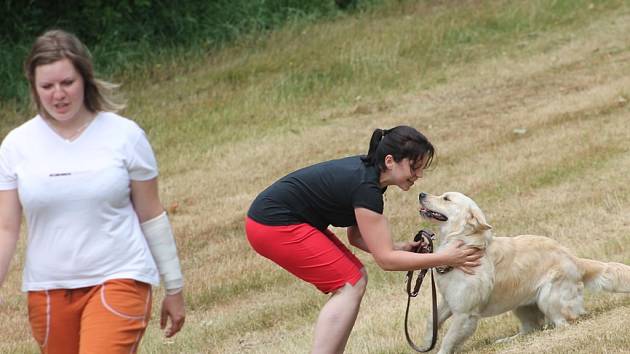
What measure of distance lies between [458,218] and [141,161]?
266 centimetres

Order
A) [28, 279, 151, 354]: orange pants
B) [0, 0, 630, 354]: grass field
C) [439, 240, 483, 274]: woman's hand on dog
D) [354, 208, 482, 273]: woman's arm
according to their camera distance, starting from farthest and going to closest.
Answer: [0, 0, 630, 354]: grass field < [439, 240, 483, 274]: woman's hand on dog < [354, 208, 482, 273]: woman's arm < [28, 279, 151, 354]: orange pants

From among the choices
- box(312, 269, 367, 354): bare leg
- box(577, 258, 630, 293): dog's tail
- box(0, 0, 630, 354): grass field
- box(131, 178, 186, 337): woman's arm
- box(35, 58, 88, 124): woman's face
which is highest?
Answer: box(35, 58, 88, 124): woman's face

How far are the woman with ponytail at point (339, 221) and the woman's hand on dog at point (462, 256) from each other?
13 millimetres

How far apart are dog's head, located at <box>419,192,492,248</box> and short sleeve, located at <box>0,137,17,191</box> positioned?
9.46ft

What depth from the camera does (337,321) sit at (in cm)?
579

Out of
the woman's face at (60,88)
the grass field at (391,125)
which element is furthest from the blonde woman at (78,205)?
the grass field at (391,125)

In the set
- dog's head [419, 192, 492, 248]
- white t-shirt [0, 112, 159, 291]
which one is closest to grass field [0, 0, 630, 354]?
dog's head [419, 192, 492, 248]

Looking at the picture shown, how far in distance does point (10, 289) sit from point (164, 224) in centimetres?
592

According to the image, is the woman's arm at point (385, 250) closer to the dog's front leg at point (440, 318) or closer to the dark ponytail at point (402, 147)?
the dark ponytail at point (402, 147)

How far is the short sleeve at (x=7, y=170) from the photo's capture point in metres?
4.32

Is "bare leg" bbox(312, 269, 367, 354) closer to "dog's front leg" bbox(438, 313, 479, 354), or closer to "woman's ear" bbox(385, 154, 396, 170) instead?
"woman's ear" bbox(385, 154, 396, 170)

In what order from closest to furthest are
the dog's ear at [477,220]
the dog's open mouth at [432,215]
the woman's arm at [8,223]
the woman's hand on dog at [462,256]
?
the woman's arm at [8,223] → the woman's hand on dog at [462,256] → the dog's ear at [477,220] → the dog's open mouth at [432,215]

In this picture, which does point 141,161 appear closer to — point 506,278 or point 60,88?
point 60,88

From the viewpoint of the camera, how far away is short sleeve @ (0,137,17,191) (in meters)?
4.32
